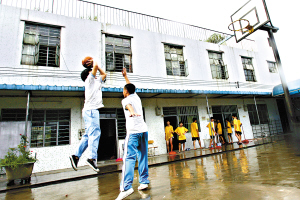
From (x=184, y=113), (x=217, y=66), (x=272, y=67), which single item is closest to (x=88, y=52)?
(x=184, y=113)

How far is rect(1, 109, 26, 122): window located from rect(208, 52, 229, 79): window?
11233 millimetres

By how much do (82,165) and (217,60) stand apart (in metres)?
11.2

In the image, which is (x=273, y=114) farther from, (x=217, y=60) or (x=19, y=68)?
(x=19, y=68)

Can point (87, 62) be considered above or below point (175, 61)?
below

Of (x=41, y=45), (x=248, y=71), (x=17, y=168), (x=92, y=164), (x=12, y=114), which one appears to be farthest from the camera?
(x=248, y=71)

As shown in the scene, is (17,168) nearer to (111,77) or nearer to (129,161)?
(129,161)

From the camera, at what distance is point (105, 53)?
32.4ft

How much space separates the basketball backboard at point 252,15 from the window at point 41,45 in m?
8.36

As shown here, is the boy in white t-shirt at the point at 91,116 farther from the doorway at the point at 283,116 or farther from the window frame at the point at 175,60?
the doorway at the point at 283,116

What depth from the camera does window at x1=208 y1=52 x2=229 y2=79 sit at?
1299cm

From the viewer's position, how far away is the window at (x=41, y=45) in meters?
8.27

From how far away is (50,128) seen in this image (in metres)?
7.96

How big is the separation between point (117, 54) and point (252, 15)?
6594 mm

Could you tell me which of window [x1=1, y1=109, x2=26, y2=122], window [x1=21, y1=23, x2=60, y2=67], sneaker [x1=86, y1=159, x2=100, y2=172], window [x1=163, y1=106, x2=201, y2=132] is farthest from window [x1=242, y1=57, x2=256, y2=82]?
window [x1=1, y1=109, x2=26, y2=122]
